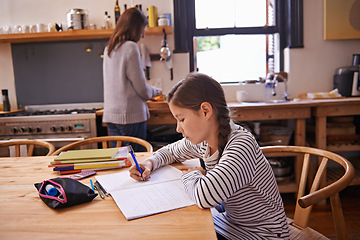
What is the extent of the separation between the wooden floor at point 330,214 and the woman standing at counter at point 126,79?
1.38 meters

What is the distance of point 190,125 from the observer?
41.8 inches

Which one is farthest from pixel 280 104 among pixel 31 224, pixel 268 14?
pixel 31 224

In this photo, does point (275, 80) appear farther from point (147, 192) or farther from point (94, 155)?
point (147, 192)

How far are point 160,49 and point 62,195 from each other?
252cm

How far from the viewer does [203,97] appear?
1055 mm

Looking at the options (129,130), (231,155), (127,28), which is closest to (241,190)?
(231,155)

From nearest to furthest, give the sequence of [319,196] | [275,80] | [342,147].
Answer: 1. [319,196]
2. [342,147]
3. [275,80]

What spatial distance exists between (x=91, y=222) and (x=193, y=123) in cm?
46

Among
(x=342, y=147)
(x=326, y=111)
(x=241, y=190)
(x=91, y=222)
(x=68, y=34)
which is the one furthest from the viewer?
(x=68, y=34)

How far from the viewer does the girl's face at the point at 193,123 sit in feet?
3.47

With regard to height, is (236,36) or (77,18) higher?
(77,18)

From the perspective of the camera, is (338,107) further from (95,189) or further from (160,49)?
(95,189)

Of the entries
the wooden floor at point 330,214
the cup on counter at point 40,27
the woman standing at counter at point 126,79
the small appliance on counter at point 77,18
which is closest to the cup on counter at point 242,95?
the wooden floor at point 330,214

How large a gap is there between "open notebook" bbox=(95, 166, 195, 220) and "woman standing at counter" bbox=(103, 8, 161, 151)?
1.11 metres
